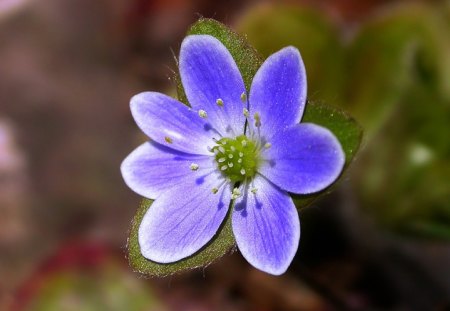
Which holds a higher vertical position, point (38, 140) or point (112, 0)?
point (112, 0)

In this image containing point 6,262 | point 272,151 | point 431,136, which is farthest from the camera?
point 6,262

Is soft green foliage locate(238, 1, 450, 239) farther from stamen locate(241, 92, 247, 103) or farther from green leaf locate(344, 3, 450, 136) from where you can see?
stamen locate(241, 92, 247, 103)

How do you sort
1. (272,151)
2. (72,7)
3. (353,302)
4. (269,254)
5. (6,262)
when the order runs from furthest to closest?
(72,7)
(6,262)
(353,302)
(272,151)
(269,254)

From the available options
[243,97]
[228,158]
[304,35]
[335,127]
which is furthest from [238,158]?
[304,35]

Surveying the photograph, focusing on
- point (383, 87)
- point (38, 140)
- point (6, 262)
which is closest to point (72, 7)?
point (38, 140)

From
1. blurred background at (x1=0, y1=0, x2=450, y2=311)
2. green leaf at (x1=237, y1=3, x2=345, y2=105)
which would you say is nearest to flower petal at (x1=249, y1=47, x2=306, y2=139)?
blurred background at (x1=0, y1=0, x2=450, y2=311)

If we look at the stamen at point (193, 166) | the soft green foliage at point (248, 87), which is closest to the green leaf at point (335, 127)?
the soft green foliage at point (248, 87)

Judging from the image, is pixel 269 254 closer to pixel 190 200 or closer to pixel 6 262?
pixel 190 200

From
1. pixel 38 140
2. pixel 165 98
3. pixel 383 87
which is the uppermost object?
pixel 165 98
